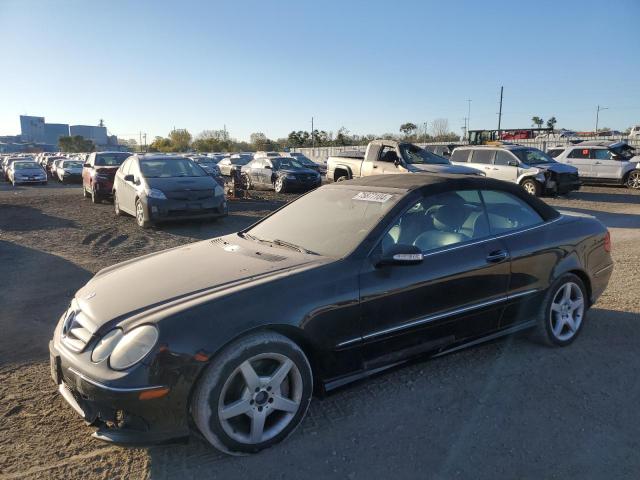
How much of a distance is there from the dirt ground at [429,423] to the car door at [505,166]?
40.0 ft

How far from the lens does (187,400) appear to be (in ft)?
8.20

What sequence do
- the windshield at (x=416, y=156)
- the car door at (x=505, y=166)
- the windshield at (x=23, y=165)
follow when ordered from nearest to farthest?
the windshield at (x=416, y=156) → the car door at (x=505, y=166) → the windshield at (x=23, y=165)

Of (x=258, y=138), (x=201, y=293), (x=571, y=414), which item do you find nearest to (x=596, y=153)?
(x=571, y=414)

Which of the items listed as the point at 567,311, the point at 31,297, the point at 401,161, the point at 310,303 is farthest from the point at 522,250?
the point at 401,161

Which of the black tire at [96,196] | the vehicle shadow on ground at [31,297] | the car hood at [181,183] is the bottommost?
the vehicle shadow on ground at [31,297]

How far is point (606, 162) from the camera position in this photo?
63.6 feet

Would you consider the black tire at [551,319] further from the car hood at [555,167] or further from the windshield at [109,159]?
the windshield at [109,159]

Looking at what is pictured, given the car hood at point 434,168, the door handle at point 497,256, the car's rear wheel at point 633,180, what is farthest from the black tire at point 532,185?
the door handle at point 497,256

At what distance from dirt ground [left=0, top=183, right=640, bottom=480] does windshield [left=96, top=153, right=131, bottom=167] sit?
1132 cm

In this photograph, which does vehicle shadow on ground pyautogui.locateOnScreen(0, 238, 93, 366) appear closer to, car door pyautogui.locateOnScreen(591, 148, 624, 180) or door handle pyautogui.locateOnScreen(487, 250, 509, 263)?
door handle pyautogui.locateOnScreen(487, 250, 509, 263)

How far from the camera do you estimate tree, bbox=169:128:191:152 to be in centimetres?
9931

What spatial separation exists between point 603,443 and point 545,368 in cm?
96

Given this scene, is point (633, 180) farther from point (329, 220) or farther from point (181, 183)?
point (329, 220)

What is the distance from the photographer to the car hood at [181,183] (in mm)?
9852
